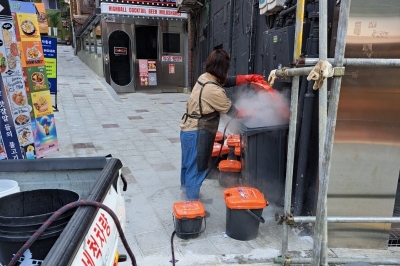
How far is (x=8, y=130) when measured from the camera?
160 inches

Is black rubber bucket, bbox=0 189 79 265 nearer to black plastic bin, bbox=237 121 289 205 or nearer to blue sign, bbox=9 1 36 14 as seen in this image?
black plastic bin, bbox=237 121 289 205

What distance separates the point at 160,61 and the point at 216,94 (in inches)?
467

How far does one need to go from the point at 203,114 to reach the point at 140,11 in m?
11.7

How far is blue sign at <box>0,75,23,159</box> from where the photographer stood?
3.92m

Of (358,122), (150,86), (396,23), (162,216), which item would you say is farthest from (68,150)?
(150,86)

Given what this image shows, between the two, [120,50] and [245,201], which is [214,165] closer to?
[245,201]

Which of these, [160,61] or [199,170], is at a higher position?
[160,61]

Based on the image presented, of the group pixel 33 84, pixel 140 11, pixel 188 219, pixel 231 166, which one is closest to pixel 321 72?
pixel 188 219

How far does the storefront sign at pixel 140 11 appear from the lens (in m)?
12.9

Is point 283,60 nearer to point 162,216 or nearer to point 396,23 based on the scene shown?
point 396,23

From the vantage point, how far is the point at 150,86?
14.7m

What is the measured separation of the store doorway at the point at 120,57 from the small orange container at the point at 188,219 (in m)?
12.1

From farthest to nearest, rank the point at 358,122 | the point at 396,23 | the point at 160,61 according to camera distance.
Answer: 1. the point at 160,61
2. the point at 358,122
3. the point at 396,23

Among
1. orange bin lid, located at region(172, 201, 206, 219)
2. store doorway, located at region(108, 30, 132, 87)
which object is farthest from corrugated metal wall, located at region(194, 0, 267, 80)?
store doorway, located at region(108, 30, 132, 87)
